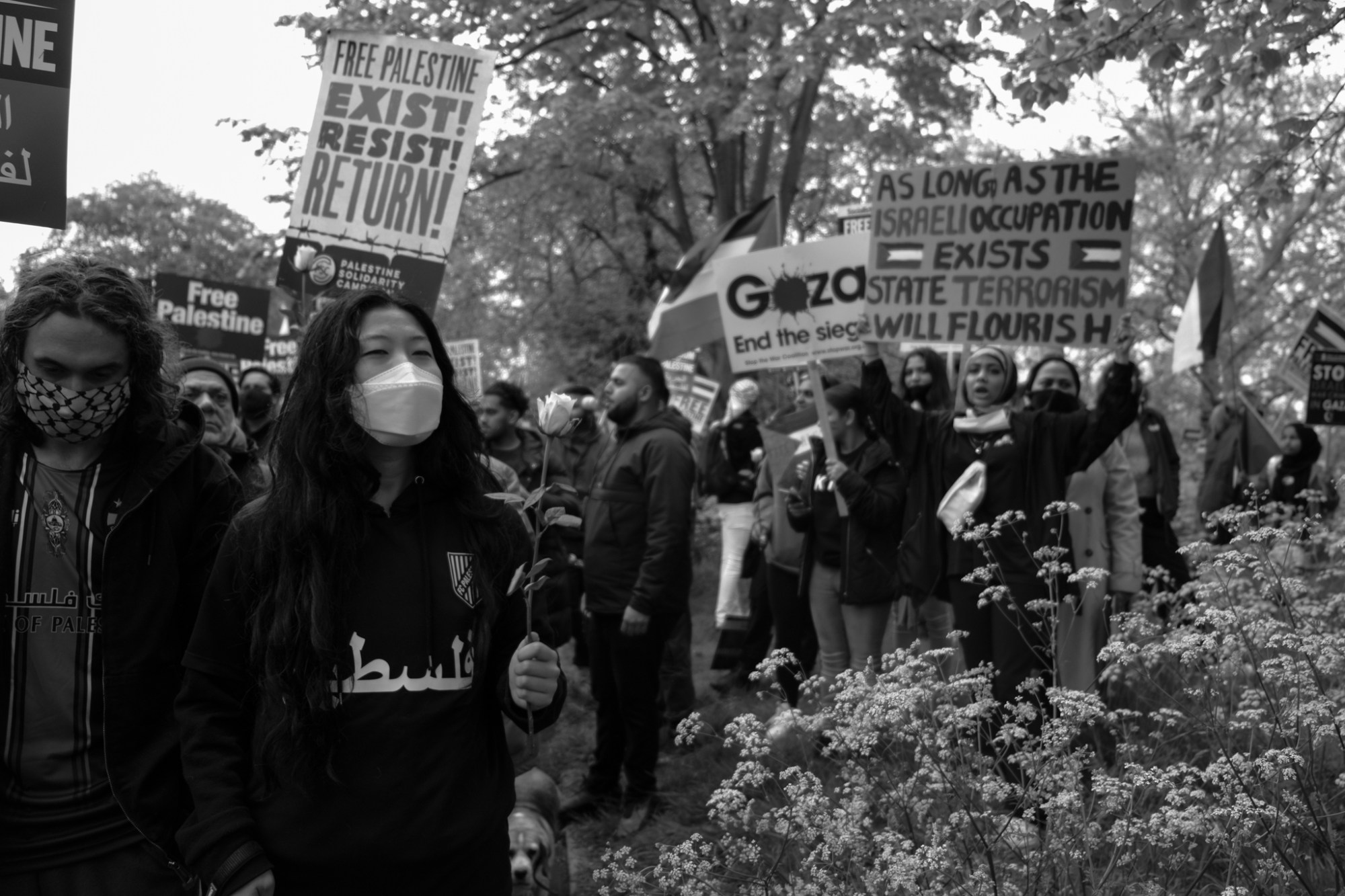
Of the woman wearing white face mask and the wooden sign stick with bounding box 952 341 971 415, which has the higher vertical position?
the wooden sign stick with bounding box 952 341 971 415

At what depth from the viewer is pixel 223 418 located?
4965mm

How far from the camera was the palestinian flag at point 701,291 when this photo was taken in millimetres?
8227

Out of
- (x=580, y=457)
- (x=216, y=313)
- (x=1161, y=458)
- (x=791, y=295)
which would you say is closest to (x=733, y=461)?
(x=580, y=457)

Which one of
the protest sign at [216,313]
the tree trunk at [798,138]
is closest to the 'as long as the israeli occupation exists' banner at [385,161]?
the protest sign at [216,313]

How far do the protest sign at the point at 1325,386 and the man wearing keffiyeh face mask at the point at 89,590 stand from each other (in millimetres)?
9799

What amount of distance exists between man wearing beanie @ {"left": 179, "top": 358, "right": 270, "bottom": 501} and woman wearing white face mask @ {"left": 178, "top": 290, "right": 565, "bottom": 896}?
131 centimetres

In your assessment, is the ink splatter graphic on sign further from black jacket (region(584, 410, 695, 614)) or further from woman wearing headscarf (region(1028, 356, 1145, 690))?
woman wearing headscarf (region(1028, 356, 1145, 690))

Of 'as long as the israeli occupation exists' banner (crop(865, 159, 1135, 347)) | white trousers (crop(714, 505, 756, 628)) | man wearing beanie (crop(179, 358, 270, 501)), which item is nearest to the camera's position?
man wearing beanie (crop(179, 358, 270, 501))

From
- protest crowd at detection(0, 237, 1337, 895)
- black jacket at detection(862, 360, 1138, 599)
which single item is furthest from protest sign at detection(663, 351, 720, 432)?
protest crowd at detection(0, 237, 1337, 895)

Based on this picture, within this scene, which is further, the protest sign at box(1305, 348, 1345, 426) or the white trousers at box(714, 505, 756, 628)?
the protest sign at box(1305, 348, 1345, 426)

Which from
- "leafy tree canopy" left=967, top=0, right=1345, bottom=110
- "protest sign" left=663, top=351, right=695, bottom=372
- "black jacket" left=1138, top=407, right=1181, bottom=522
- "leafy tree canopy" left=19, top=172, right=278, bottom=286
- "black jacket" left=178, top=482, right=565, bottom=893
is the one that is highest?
Answer: "leafy tree canopy" left=19, top=172, right=278, bottom=286

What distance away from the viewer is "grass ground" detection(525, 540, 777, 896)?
5375mm

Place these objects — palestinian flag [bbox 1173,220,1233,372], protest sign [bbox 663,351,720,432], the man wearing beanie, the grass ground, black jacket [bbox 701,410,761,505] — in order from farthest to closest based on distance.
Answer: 1. protest sign [bbox 663,351,720,432]
2. black jacket [bbox 701,410,761,505]
3. palestinian flag [bbox 1173,220,1233,372]
4. the grass ground
5. the man wearing beanie

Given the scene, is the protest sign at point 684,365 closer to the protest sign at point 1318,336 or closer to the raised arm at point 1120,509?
the protest sign at point 1318,336
